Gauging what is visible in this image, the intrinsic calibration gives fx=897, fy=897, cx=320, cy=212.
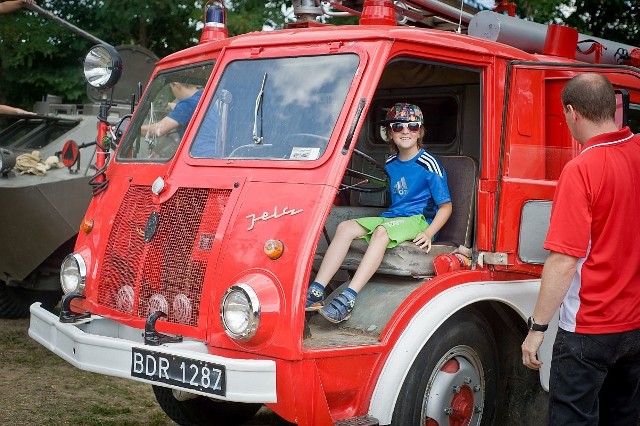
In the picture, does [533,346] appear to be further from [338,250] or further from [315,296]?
[338,250]

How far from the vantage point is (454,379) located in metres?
4.38

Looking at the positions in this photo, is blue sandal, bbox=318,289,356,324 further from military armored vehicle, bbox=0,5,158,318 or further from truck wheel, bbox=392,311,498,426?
military armored vehicle, bbox=0,5,158,318

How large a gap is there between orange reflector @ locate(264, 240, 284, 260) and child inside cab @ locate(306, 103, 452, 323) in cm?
45

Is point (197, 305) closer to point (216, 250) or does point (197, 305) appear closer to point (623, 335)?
point (216, 250)

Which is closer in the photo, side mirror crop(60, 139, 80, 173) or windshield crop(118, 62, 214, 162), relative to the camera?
windshield crop(118, 62, 214, 162)

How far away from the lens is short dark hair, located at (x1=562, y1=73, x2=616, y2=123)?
3635mm

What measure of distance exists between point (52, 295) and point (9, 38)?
584 cm

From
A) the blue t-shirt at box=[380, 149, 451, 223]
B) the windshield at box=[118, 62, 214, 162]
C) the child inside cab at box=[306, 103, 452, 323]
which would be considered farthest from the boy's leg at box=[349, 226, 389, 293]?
the windshield at box=[118, 62, 214, 162]

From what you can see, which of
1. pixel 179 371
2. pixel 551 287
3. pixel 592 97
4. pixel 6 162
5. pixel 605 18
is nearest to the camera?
pixel 551 287

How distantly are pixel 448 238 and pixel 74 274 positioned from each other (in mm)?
2071

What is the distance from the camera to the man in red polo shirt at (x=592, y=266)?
348 centimetres

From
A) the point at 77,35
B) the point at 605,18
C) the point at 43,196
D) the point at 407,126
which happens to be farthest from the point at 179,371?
the point at 77,35

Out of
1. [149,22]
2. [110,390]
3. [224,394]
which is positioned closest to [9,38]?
[149,22]

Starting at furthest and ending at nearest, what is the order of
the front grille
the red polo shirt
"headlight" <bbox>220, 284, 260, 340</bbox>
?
the front grille
"headlight" <bbox>220, 284, 260, 340</bbox>
the red polo shirt
